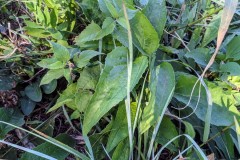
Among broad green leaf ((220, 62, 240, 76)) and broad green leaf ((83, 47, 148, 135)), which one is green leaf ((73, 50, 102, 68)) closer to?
broad green leaf ((83, 47, 148, 135))

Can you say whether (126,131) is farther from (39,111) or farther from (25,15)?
(25,15)

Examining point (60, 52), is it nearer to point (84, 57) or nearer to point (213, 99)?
point (84, 57)

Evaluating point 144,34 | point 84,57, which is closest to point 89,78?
point 84,57

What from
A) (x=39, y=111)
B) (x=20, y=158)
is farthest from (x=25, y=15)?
(x=20, y=158)

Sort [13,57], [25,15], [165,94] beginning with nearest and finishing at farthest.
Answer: [165,94] → [13,57] → [25,15]

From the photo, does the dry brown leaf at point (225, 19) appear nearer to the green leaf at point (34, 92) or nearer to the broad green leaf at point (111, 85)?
the broad green leaf at point (111, 85)

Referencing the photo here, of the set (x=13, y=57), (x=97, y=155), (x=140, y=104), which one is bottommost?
(x=97, y=155)
